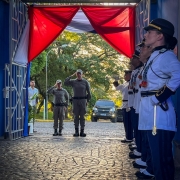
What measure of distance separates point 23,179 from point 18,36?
702cm

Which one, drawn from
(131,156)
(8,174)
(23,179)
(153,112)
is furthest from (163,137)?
(131,156)

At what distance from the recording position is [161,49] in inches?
177

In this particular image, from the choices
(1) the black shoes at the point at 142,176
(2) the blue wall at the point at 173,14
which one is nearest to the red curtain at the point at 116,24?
(2) the blue wall at the point at 173,14

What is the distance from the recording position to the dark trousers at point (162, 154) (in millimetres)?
4348

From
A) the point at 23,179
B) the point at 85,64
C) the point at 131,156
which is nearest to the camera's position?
the point at 23,179

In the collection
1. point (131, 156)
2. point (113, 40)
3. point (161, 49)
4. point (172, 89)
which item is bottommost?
point (131, 156)

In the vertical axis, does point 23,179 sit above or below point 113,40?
below

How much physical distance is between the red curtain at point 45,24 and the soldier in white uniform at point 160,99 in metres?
8.65

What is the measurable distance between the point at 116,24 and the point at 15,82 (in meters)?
3.27

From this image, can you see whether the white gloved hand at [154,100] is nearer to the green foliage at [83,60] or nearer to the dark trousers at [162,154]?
the dark trousers at [162,154]

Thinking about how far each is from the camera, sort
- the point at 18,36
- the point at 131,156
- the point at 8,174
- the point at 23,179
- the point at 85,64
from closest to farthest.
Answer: the point at 23,179, the point at 8,174, the point at 131,156, the point at 18,36, the point at 85,64

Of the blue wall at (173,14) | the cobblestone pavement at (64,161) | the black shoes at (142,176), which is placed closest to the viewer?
the black shoes at (142,176)

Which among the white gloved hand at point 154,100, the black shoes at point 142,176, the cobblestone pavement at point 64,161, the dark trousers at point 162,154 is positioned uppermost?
the white gloved hand at point 154,100

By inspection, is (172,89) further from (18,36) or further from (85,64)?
(85,64)
